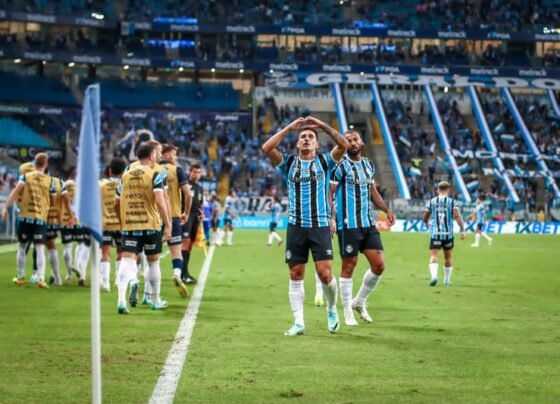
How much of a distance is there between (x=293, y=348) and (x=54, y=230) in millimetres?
10504

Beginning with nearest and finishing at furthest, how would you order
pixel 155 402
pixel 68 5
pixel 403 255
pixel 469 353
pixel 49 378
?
pixel 155 402 → pixel 49 378 → pixel 469 353 → pixel 403 255 → pixel 68 5

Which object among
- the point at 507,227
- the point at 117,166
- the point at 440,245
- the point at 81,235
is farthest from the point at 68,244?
the point at 507,227

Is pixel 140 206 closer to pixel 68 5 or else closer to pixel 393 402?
pixel 393 402

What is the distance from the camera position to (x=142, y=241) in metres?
14.2

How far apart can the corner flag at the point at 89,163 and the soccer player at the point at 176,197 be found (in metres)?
10.5

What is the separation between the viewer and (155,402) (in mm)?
7410

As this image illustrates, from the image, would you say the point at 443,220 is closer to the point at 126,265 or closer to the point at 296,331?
the point at 126,265

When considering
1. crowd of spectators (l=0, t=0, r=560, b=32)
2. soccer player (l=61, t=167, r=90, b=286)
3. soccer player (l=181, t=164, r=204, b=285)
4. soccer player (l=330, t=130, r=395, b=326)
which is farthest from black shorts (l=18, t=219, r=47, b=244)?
crowd of spectators (l=0, t=0, r=560, b=32)

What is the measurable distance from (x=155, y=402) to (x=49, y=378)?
156cm

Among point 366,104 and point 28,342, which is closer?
point 28,342

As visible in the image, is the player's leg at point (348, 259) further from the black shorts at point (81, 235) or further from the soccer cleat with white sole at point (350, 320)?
the black shorts at point (81, 235)

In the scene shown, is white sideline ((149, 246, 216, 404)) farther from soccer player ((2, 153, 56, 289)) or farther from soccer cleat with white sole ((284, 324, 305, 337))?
soccer player ((2, 153, 56, 289))

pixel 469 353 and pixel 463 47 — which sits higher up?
pixel 463 47

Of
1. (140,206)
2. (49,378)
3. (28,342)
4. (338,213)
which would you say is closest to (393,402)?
(49,378)
